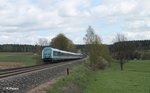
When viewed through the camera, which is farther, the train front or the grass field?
the grass field

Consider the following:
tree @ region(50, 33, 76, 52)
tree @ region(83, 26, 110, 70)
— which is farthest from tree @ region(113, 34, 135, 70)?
tree @ region(50, 33, 76, 52)

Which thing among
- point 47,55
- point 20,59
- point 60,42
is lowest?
point 20,59

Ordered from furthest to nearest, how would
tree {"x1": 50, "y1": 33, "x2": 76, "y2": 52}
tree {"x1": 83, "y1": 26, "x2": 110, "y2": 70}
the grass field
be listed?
tree {"x1": 50, "y1": 33, "x2": 76, "y2": 52}, the grass field, tree {"x1": 83, "y1": 26, "x2": 110, "y2": 70}

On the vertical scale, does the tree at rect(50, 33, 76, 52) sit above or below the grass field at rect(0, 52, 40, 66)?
above

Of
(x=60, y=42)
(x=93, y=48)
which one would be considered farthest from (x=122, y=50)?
(x=60, y=42)

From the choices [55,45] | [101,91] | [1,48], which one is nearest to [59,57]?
[101,91]

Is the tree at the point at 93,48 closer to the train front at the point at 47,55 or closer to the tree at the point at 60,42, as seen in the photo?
the train front at the point at 47,55

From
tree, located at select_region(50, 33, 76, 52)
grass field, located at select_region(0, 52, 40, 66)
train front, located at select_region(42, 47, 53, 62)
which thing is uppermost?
tree, located at select_region(50, 33, 76, 52)

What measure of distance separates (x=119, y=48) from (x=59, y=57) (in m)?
36.9

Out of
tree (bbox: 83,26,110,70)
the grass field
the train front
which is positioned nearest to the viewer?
the train front

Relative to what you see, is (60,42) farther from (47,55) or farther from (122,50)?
(47,55)

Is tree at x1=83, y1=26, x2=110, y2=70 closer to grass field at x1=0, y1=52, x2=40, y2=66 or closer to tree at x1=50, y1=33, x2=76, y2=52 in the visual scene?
grass field at x1=0, y1=52, x2=40, y2=66

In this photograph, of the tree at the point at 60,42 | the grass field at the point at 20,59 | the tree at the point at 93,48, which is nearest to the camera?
the tree at the point at 93,48

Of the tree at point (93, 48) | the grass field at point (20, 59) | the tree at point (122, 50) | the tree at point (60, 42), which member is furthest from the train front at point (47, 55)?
the tree at point (60, 42)
